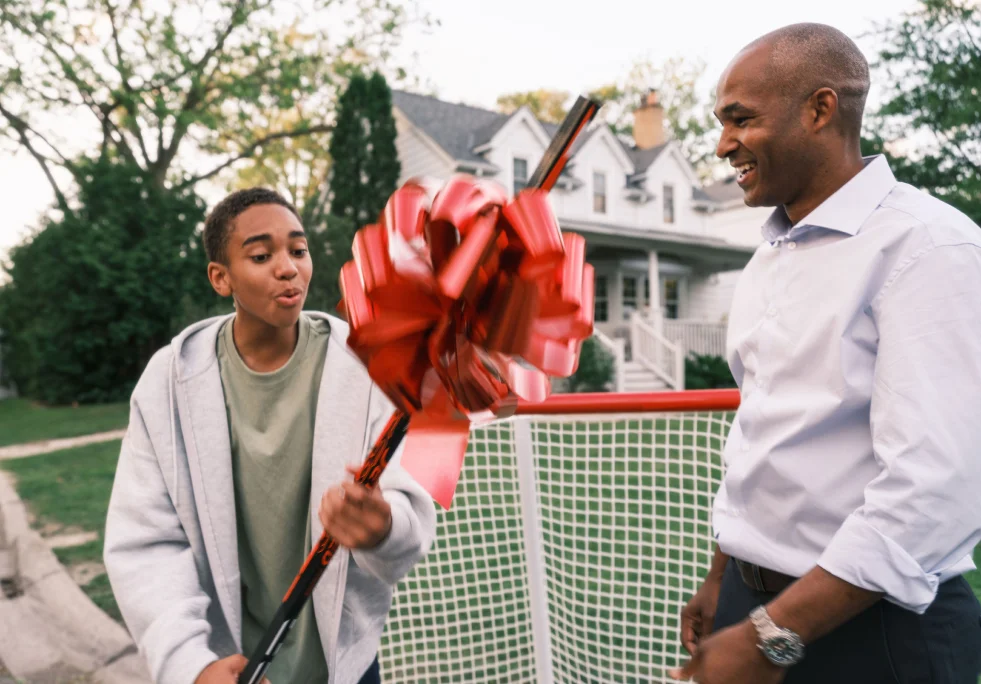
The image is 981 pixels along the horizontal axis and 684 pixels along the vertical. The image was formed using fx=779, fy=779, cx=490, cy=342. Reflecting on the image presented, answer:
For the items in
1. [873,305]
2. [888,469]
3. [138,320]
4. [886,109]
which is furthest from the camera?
[886,109]

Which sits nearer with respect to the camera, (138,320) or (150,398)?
(150,398)

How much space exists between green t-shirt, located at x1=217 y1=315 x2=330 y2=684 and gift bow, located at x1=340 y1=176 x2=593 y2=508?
108 centimetres

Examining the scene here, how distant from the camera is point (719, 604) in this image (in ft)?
6.39

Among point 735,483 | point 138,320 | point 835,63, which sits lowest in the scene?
point 138,320

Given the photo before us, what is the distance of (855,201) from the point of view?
156 centimetres

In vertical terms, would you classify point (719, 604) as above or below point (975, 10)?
below

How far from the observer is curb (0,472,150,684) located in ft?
13.3

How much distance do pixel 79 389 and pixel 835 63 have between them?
1987 cm

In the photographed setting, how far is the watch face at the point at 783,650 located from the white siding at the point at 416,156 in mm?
21426

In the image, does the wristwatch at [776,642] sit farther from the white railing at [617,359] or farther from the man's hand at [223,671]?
the white railing at [617,359]

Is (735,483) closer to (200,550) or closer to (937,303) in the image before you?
(937,303)

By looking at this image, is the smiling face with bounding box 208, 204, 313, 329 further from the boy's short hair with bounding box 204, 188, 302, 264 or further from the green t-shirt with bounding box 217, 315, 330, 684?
the green t-shirt with bounding box 217, 315, 330, 684

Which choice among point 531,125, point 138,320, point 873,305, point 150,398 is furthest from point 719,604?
point 531,125

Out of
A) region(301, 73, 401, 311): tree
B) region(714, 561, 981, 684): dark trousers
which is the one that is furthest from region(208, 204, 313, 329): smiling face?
region(301, 73, 401, 311): tree
